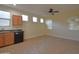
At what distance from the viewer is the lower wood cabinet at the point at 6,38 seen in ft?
17.2

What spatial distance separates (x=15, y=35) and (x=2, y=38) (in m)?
0.86

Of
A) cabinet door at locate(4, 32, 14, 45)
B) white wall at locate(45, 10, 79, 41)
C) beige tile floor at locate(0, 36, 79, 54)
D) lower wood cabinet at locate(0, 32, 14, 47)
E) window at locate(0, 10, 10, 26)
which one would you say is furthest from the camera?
A: white wall at locate(45, 10, 79, 41)

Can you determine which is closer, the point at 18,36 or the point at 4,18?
the point at 4,18

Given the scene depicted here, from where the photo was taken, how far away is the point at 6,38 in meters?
5.49

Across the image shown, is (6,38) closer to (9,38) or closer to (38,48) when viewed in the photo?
(9,38)

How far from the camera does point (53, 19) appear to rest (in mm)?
9203

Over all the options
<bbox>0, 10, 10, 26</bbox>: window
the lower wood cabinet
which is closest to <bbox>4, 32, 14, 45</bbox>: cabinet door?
the lower wood cabinet

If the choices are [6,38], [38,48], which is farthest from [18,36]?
[38,48]

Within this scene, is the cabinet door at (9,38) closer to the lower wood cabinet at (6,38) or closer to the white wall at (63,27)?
the lower wood cabinet at (6,38)

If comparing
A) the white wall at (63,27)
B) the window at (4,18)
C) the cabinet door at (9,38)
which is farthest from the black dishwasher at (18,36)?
the white wall at (63,27)

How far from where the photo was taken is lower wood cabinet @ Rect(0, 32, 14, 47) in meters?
5.25

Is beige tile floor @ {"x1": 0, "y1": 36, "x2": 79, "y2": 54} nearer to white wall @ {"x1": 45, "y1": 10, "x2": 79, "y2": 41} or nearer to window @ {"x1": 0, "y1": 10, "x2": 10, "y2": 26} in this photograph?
window @ {"x1": 0, "y1": 10, "x2": 10, "y2": 26}

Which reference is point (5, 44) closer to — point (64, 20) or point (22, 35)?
point (22, 35)
